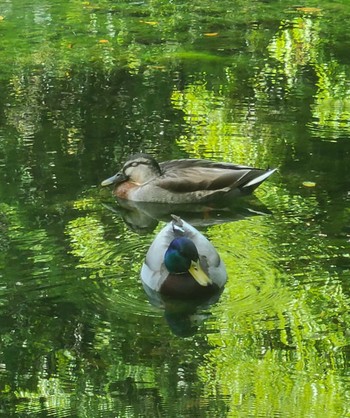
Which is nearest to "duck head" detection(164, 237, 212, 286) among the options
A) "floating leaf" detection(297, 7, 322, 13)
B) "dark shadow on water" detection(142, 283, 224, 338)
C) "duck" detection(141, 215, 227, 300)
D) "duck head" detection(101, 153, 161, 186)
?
"duck" detection(141, 215, 227, 300)

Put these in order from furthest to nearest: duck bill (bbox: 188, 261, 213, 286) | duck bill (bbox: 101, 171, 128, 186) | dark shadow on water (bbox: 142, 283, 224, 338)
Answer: duck bill (bbox: 101, 171, 128, 186) < duck bill (bbox: 188, 261, 213, 286) < dark shadow on water (bbox: 142, 283, 224, 338)

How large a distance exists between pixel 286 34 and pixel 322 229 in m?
6.03

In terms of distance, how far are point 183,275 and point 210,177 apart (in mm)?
1826

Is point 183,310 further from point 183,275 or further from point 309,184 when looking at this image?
point 309,184

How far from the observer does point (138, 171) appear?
8.27m

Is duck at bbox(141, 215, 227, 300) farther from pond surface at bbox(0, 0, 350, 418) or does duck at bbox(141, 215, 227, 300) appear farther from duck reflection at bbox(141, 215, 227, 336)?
pond surface at bbox(0, 0, 350, 418)

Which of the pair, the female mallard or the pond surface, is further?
the female mallard

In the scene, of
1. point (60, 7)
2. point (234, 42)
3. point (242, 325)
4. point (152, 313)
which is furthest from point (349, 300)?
point (60, 7)

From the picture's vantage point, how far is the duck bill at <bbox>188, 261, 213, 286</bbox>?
20.5ft

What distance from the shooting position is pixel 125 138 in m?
9.38

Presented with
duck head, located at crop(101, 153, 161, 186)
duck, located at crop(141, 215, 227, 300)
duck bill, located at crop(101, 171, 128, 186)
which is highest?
duck, located at crop(141, 215, 227, 300)

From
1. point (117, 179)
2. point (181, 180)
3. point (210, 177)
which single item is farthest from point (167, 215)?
point (117, 179)

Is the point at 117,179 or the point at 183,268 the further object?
the point at 117,179

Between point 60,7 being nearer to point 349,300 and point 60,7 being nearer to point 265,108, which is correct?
point 265,108
